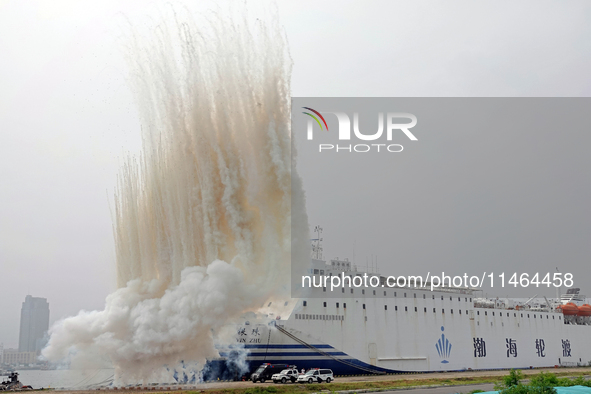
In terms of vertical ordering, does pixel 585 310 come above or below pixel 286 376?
above

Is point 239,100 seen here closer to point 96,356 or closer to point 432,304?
point 96,356

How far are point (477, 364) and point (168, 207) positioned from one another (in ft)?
97.5

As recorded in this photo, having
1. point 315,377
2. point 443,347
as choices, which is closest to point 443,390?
point 315,377

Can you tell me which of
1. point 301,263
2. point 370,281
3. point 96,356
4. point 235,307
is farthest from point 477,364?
point 96,356

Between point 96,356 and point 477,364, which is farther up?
point 96,356

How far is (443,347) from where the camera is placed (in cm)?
3841

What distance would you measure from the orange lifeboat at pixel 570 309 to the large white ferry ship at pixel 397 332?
509cm

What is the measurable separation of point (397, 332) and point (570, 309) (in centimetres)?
3230

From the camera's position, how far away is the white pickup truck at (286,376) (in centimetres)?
2597

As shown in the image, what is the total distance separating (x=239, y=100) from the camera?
2769 centimetres

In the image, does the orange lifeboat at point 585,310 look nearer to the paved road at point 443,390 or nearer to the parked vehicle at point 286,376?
the paved road at point 443,390

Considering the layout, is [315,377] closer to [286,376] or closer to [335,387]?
[286,376]

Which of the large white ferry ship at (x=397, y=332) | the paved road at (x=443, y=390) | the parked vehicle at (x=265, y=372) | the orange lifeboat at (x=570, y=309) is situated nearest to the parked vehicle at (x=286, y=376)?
the parked vehicle at (x=265, y=372)

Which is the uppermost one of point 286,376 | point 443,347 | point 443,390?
point 443,347
